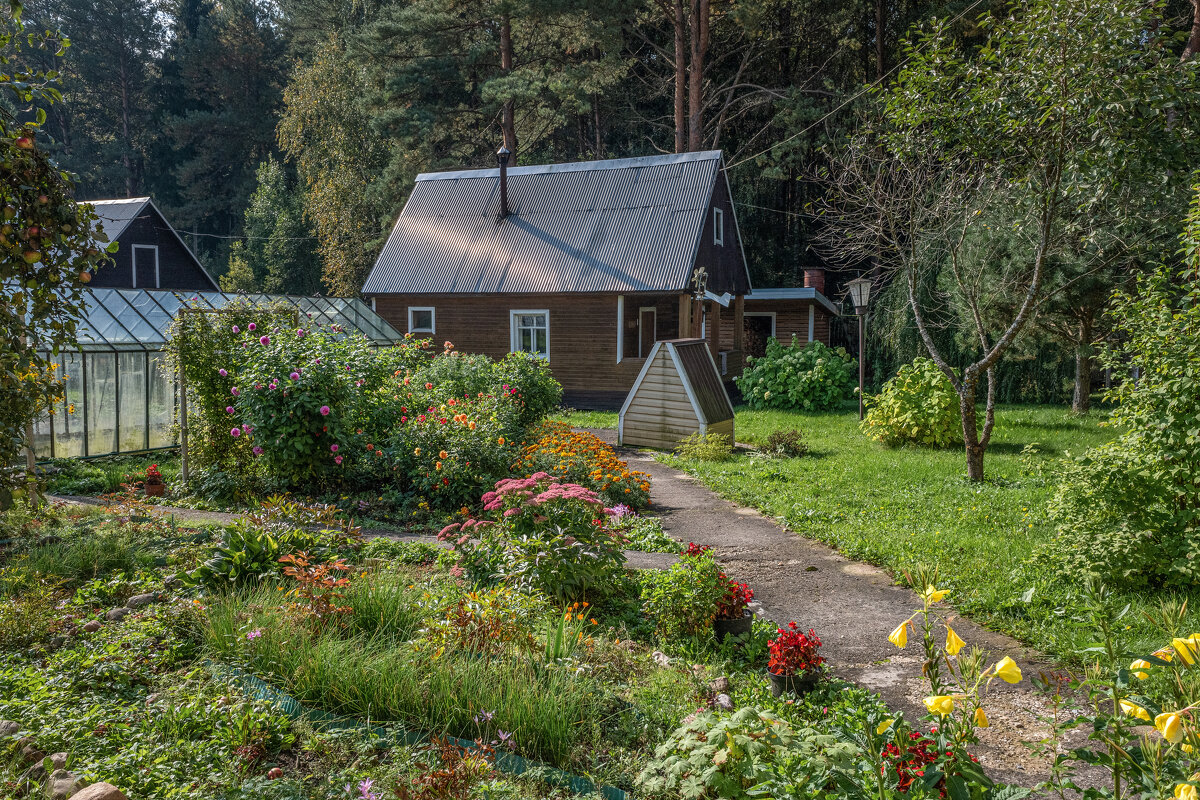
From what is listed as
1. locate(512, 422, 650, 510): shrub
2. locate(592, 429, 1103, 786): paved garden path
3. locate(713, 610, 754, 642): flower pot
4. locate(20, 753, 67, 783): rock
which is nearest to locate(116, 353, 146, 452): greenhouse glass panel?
locate(512, 422, 650, 510): shrub

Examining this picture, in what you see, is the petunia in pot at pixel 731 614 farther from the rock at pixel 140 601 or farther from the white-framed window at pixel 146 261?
the white-framed window at pixel 146 261

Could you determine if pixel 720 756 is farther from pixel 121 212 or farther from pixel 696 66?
pixel 696 66

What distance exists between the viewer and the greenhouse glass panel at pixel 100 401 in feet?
40.0

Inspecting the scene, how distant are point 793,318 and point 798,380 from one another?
5.77m

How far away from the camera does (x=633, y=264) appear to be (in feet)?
65.8

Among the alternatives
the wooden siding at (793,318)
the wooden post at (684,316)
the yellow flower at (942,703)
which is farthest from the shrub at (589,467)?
the wooden siding at (793,318)

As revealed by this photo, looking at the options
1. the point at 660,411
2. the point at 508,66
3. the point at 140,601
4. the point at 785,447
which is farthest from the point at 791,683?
the point at 508,66

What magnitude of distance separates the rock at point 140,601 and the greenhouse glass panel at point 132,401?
8437 mm

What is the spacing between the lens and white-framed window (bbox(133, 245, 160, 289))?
2441 cm

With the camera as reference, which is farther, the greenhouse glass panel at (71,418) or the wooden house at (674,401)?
the wooden house at (674,401)

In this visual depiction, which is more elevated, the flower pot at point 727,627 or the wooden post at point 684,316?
the wooden post at point 684,316

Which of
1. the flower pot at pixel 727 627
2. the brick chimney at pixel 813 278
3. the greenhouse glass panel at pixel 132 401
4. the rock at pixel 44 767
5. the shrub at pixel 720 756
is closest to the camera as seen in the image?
the shrub at pixel 720 756

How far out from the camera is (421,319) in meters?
22.7

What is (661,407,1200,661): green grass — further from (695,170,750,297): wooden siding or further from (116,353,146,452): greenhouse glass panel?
(116,353,146,452): greenhouse glass panel
